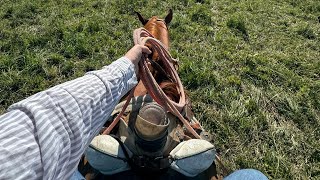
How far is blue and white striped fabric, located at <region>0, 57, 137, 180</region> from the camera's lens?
0.97 meters

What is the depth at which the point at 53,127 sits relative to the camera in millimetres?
1110

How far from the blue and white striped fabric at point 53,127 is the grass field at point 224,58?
6.51 feet

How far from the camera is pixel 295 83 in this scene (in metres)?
3.95

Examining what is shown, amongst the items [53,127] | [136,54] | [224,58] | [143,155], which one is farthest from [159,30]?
[53,127]

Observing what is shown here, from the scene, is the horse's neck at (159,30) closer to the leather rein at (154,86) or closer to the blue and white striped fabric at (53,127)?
the leather rein at (154,86)

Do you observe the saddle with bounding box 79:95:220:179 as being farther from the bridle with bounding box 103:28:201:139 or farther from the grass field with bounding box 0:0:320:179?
the grass field with bounding box 0:0:320:179

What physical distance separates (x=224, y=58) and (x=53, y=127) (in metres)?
→ 3.51

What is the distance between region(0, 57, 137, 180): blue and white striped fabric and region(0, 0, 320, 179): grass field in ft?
6.51

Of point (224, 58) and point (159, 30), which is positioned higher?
point (159, 30)

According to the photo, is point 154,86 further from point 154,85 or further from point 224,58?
point 224,58

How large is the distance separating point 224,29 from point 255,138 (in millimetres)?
2028

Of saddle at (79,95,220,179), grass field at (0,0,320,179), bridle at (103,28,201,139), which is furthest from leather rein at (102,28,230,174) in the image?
grass field at (0,0,320,179)

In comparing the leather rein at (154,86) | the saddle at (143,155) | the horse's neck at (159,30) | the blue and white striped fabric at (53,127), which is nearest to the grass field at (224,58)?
the horse's neck at (159,30)

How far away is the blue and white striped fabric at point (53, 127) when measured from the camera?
0.97 meters
